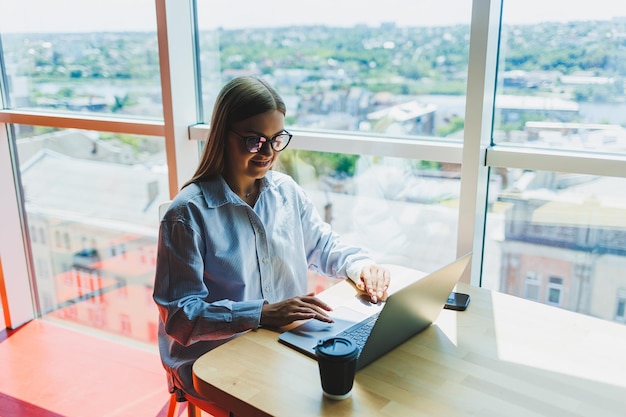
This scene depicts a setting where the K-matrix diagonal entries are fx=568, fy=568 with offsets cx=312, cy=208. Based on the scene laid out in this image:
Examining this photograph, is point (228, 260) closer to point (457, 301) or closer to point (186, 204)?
point (186, 204)

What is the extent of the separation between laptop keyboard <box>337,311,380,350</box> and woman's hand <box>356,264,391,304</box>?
0.16 meters

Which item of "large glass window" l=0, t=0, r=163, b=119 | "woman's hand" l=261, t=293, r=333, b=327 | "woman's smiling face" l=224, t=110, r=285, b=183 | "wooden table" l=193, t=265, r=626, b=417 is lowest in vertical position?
"wooden table" l=193, t=265, r=626, b=417

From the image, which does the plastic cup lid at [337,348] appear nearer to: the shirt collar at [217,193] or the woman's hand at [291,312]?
the woman's hand at [291,312]

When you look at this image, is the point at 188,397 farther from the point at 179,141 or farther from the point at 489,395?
the point at 179,141

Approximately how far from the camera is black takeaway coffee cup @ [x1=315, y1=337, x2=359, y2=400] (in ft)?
3.54

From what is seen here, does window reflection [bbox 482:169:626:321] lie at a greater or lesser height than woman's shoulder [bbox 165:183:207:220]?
lesser

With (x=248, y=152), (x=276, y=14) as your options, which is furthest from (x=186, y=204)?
(x=276, y=14)

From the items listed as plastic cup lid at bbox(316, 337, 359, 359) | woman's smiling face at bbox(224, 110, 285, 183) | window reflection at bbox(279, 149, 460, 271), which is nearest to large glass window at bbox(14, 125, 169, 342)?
window reflection at bbox(279, 149, 460, 271)

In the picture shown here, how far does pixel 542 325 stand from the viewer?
1.47 meters

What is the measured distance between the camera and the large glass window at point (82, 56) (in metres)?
2.63

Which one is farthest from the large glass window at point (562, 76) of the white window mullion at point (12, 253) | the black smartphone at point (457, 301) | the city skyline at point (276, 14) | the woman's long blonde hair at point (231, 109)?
the white window mullion at point (12, 253)

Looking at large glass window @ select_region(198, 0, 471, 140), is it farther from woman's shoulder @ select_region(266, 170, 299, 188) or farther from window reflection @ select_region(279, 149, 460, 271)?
woman's shoulder @ select_region(266, 170, 299, 188)

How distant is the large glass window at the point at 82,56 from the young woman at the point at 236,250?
1154 millimetres

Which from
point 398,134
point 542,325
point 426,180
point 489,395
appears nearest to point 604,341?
point 542,325
